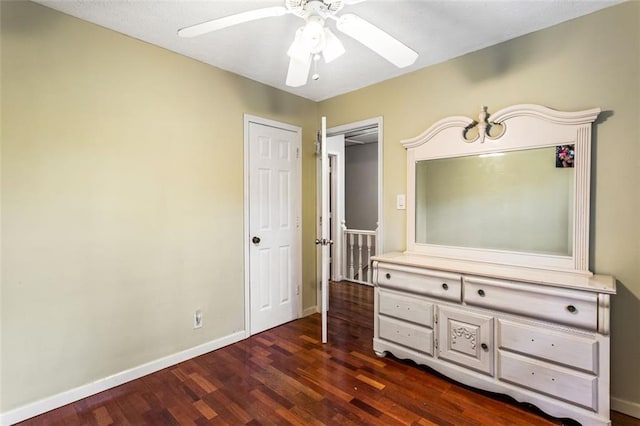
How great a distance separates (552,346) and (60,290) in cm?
298

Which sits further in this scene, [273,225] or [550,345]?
[273,225]

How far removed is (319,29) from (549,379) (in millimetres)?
2285

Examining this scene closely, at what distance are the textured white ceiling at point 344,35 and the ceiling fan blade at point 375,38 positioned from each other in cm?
46

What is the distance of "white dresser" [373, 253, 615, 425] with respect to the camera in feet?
5.41

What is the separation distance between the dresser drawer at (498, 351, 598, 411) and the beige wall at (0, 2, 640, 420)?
445 millimetres

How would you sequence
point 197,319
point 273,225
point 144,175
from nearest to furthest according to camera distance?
point 144,175
point 197,319
point 273,225

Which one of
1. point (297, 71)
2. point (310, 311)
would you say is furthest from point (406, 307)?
point (297, 71)

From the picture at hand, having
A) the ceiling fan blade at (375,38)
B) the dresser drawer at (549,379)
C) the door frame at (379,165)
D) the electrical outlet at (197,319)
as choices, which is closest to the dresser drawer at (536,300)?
the dresser drawer at (549,379)

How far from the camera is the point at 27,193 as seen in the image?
1799 mm

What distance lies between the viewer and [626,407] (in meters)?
1.83

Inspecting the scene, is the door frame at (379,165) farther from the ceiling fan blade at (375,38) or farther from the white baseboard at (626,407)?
the white baseboard at (626,407)

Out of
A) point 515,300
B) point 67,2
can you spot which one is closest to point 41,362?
point 67,2

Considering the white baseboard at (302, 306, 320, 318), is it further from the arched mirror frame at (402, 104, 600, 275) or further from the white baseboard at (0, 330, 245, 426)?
the arched mirror frame at (402, 104, 600, 275)

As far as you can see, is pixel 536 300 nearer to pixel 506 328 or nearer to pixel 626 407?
pixel 506 328
